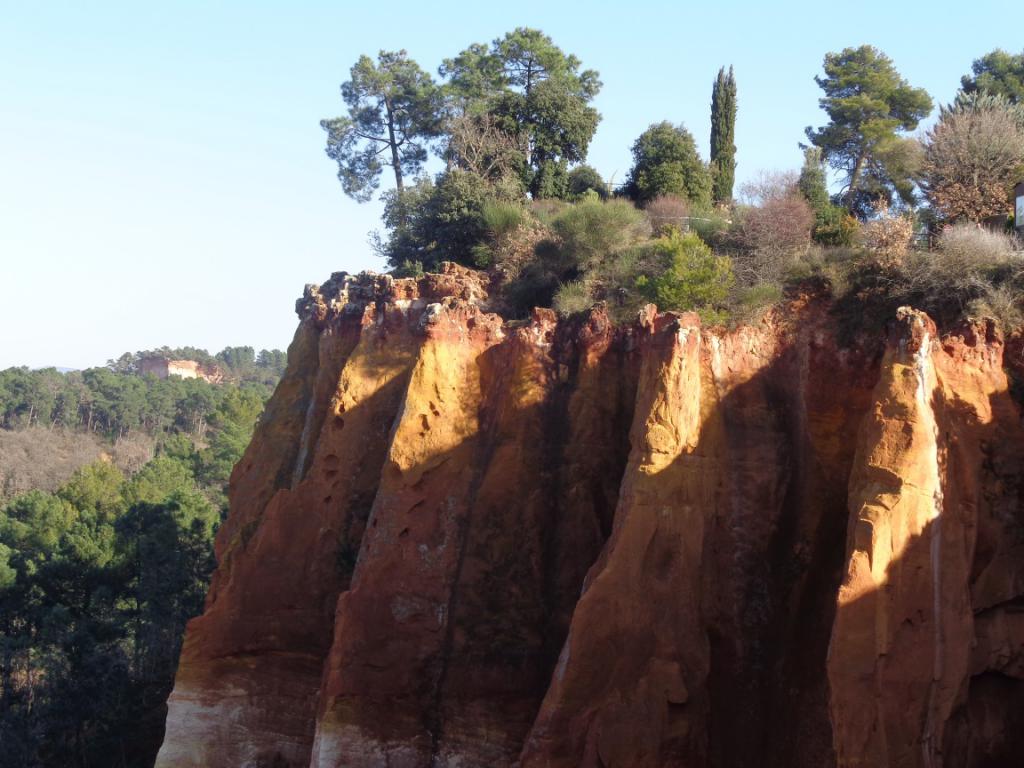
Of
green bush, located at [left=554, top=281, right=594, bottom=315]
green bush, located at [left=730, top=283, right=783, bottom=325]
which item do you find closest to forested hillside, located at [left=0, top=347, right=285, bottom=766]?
green bush, located at [left=554, top=281, right=594, bottom=315]

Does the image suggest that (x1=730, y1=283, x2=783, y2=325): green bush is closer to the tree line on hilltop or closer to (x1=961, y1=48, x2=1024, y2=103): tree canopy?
the tree line on hilltop

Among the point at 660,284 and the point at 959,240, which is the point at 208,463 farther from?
the point at 959,240

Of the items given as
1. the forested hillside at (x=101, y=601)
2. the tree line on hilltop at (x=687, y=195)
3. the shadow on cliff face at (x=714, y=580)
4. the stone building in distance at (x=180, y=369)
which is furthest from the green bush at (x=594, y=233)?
the stone building in distance at (x=180, y=369)

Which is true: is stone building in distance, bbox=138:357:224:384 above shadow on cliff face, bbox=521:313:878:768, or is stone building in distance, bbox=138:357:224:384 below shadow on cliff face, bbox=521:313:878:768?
above

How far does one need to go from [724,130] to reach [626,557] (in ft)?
60.8

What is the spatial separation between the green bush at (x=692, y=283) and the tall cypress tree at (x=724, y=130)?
1138 centimetres

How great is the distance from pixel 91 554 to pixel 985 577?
2466 centimetres

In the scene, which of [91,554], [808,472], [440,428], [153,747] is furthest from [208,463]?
[808,472]

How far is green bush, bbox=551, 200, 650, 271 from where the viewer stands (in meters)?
19.9

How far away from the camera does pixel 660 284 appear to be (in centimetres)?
1714

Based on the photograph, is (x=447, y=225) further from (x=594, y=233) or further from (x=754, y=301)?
(x=754, y=301)

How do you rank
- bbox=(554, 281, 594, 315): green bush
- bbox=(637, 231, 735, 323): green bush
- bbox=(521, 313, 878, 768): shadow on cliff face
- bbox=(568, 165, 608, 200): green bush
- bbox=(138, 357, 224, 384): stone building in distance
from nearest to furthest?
bbox=(521, 313, 878, 768): shadow on cliff face, bbox=(637, 231, 735, 323): green bush, bbox=(554, 281, 594, 315): green bush, bbox=(568, 165, 608, 200): green bush, bbox=(138, 357, 224, 384): stone building in distance

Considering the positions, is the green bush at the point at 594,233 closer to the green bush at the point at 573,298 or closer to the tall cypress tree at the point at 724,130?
the green bush at the point at 573,298

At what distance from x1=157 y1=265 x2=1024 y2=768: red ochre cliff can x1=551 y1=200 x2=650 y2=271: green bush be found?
216 centimetres
